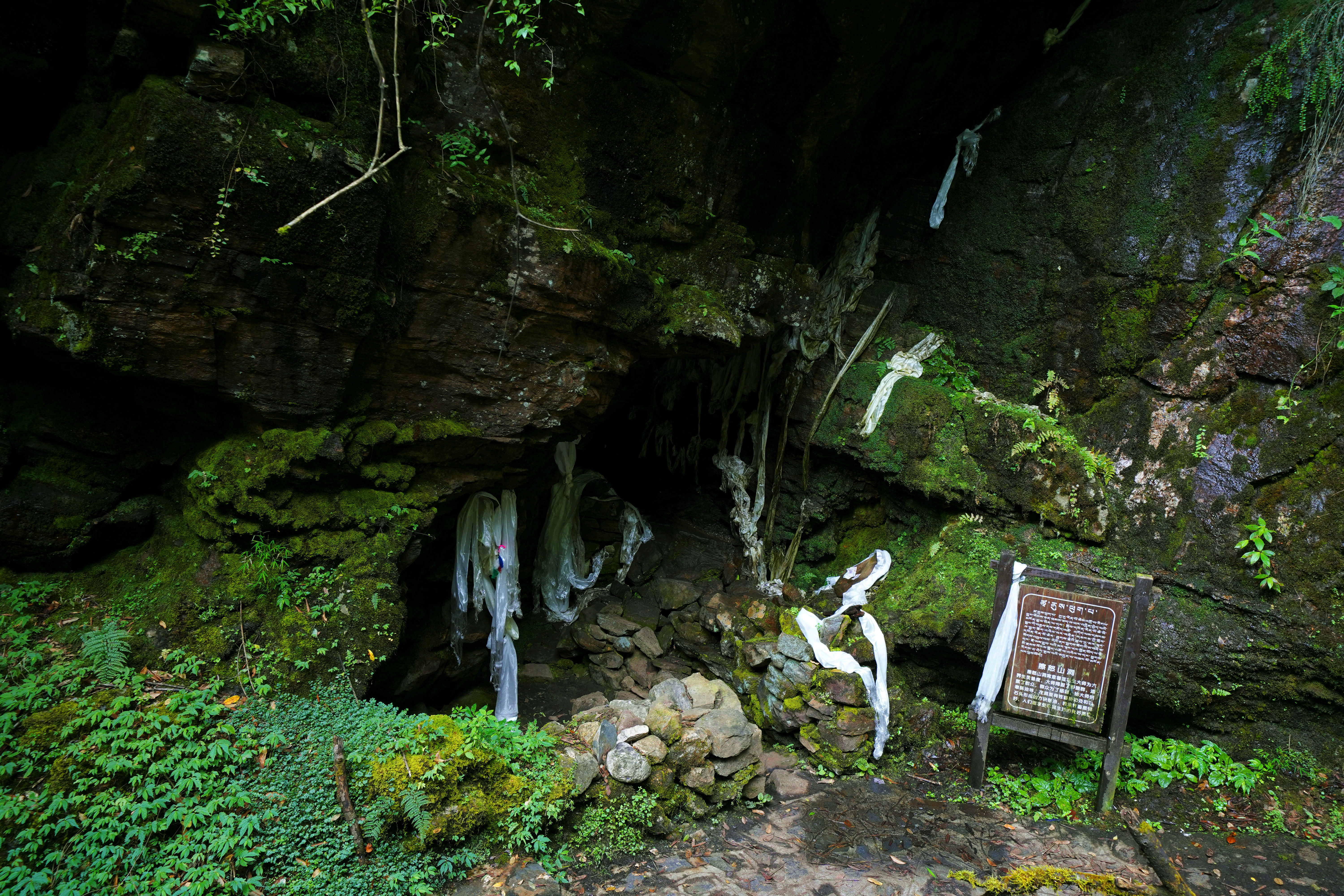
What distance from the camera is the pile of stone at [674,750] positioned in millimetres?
4496

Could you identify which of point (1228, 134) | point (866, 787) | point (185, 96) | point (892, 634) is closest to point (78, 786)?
point (185, 96)

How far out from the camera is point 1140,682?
5164mm

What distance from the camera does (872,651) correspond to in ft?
19.4

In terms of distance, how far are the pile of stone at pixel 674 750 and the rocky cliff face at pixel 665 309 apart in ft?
5.63

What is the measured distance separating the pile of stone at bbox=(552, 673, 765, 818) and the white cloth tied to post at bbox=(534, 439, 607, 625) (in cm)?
295

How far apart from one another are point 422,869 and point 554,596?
4635 mm

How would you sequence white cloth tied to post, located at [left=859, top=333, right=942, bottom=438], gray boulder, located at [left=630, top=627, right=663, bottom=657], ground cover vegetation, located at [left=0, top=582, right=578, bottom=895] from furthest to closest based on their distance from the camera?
gray boulder, located at [left=630, top=627, right=663, bottom=657]
white cloth tied to post, located at [left=859, top=333, right=942, bottom=438]
ground cover vegetation, located at [left=0, top=582, right=578, bottom=895]

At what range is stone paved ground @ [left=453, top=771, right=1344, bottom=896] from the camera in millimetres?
3992

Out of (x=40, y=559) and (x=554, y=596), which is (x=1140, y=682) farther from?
(x=40, y=559)

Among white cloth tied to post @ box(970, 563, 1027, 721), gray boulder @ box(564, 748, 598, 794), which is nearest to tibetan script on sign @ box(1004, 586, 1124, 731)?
white cloth tied to post @ box(970, 563, 1027, 721)

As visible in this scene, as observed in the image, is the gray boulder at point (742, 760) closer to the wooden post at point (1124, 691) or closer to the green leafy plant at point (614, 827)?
the green leafy plant at point (614, 827)

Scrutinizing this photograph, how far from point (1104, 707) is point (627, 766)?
3506 millimetres

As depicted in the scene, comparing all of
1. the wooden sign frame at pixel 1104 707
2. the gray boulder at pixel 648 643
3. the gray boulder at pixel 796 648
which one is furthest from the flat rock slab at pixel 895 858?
the gray boulder at pixel 648 643

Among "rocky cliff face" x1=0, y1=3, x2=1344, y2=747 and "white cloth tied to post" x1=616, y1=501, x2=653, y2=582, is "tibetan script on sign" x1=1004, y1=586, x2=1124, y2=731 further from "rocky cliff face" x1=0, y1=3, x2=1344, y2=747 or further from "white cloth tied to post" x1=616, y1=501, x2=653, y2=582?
"white cloth tied to post" x1=616, y1=501, x2=653, y2=582
